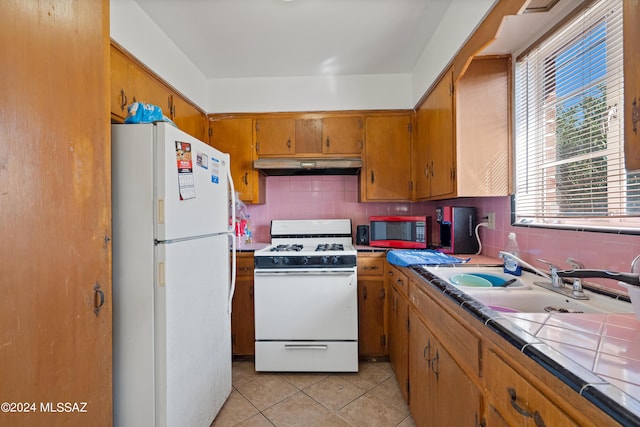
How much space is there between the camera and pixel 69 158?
87 cm

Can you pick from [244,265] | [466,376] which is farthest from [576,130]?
[244,265]

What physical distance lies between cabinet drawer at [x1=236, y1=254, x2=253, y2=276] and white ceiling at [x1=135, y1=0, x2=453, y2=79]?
1.63 m

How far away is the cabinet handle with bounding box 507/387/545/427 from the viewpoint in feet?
1.94

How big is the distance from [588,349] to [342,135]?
7.07 feet

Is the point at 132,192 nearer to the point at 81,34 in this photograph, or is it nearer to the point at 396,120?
the point at 81,34

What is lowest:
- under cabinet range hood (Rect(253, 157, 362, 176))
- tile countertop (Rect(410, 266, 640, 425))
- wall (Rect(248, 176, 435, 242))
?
tile countertop (Rect(410, 266, 640, 425))

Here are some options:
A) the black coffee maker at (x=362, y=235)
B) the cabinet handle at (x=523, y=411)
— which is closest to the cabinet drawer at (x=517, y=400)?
the cabinet handle at (x=523, y=411)

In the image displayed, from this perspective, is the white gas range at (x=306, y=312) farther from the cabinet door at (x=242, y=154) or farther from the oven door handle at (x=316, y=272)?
the cabinet door at (x=242, y=154)

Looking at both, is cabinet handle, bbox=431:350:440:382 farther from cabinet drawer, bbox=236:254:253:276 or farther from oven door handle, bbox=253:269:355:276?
cabinet drawer, bbox=236:254:253:276

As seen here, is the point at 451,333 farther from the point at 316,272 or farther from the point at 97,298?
the point at 97,298

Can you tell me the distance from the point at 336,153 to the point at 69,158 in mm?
1902

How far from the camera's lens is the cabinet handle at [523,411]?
1.94ft

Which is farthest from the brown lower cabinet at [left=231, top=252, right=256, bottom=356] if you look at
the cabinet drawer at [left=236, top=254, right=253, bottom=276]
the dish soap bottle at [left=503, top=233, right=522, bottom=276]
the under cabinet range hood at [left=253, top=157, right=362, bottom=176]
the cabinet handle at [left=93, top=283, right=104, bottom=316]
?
the dish soap bottle at [left=503, top=233, right=522, bottom=276]

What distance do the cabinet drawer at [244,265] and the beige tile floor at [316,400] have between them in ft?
2.46
